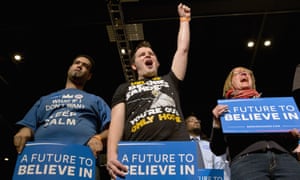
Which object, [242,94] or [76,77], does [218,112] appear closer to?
[242,94]

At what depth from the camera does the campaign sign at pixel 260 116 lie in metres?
1.20

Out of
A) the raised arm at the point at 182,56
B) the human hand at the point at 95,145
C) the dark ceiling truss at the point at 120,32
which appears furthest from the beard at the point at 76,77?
the dark ceiling truss at the point at 120,32

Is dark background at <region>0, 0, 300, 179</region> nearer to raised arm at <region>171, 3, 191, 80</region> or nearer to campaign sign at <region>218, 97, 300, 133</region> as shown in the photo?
raised arm at <region>171, 3, 191, 80</region>

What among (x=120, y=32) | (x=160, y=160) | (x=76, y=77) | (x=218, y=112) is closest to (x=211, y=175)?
(x=218, y=112)

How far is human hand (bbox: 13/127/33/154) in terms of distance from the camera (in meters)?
1.29

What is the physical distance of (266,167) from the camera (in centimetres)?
108

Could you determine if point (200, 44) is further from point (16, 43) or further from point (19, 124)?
point (19, 124)

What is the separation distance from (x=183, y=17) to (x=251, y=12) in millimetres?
2772

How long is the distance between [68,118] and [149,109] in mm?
518

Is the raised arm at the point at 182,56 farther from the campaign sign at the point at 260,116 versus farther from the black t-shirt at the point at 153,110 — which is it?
the campaign sign at the point at 260,116

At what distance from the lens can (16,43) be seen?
4629mm

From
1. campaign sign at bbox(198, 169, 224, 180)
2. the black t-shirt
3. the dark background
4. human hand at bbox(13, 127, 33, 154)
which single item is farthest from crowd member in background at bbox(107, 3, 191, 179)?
the dark background

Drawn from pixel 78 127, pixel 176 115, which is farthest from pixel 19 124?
pixel 176 115

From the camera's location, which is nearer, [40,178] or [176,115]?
[40,178]
